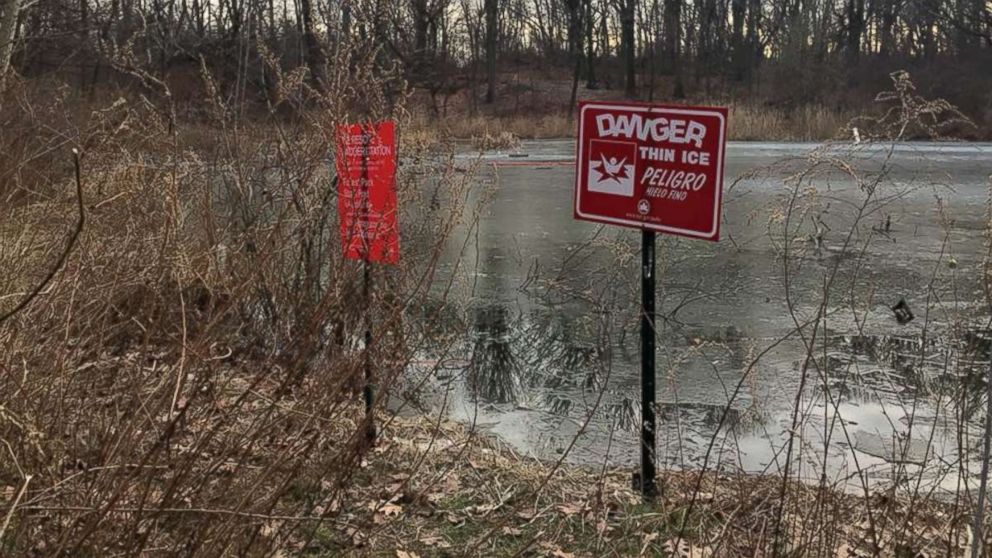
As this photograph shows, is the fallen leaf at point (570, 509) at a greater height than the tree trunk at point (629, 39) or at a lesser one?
lesser

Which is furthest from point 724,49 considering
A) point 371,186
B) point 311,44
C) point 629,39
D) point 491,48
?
point 371,186

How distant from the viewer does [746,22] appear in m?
46.6

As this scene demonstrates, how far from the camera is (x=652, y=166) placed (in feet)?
12.0

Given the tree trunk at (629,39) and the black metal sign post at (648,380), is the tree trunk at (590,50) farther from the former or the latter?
the black metal sign post at (648,380)

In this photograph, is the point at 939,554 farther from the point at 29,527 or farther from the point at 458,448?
the point at 29,527

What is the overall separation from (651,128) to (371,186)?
132 cm

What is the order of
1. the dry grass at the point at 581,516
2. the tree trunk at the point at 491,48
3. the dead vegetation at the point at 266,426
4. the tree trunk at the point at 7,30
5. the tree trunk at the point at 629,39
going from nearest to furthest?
the dead vegetation at the point at 266,426, the dry grass at the point at 581,516, the tree trunk at the point at 7,30, the tree trunk at the point at 491,48, the tree trunk at the point at 629,39

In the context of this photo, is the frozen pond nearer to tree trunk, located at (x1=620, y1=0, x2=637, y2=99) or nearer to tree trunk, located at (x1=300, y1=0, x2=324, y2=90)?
tree trunk, located at (x1=300, y1=0, x2=324, y2=90)

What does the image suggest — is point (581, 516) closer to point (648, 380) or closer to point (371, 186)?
point (648, 380)

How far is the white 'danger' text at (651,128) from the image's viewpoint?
11.6 ft

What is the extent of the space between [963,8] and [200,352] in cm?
4476

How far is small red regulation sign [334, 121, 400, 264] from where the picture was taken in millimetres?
4109

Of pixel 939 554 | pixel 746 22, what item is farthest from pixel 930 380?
pixel 746 22

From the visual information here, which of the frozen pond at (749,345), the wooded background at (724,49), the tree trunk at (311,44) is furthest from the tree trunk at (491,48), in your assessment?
the tree trunk at (311,44)
